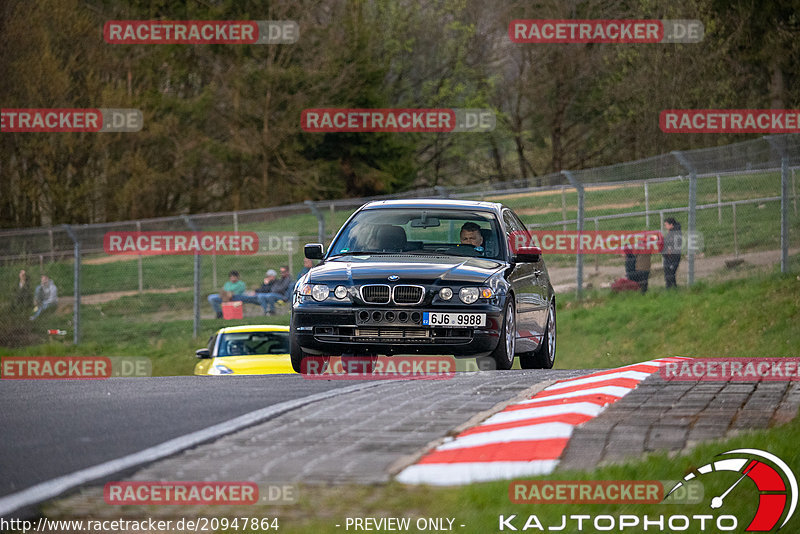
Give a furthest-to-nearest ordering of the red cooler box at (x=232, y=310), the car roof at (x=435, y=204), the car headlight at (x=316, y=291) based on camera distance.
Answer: the red cooler box at (x=232, y=310), the car roof at (x=435, y=204), the car headlight at (x=316, y=291)

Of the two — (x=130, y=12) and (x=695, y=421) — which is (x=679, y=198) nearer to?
(x=695, y=421)

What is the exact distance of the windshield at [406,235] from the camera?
40.7 feet

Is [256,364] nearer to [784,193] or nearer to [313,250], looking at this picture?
[313,250]

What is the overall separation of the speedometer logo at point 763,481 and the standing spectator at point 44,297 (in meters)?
21.5

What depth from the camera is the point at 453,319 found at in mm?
11258

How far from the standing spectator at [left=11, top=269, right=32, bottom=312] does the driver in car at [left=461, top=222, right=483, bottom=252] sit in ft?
52.4

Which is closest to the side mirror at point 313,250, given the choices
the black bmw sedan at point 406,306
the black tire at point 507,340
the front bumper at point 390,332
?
the black bmw sedan at point 406,306

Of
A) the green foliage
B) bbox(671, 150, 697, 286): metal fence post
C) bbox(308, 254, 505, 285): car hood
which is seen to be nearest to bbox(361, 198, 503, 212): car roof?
bbox(308, 254, 505, 285): car hood

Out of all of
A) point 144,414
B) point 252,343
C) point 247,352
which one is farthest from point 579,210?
point 144,414

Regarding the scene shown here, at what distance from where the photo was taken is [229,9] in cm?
5847

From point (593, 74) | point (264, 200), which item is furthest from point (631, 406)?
point (593, 74)

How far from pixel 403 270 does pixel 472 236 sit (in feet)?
4.89

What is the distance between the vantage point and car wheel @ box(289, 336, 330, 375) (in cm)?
1161

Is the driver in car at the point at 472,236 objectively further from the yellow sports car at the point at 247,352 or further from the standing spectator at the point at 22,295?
the standing spectator at the point at 22,295
